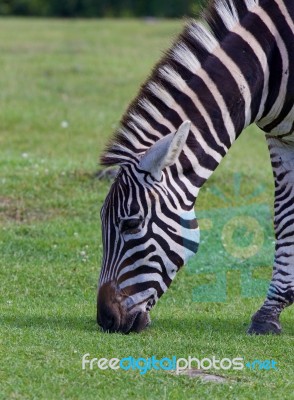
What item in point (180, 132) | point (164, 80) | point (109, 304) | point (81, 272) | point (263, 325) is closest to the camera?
point (180, 132)

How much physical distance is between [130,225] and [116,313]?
0.63 m

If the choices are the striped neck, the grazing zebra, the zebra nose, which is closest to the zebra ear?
the grazing zebra

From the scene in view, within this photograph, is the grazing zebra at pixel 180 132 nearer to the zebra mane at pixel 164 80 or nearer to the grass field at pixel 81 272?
the zebra mane at pixel 164 80

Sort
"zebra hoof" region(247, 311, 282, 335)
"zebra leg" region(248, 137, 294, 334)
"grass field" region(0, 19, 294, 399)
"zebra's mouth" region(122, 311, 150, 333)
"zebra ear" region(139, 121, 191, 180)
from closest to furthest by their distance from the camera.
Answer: "grass field" region(0, 19, 294, 399) → "zebra ear" region(139, 121, 191, 180) → "zebra's mouth" region(122, 311, 150, 333) → "zebra hoof" region(247, 311, 282, 335) → "zebra leg" region(248, 137, 294, 334)

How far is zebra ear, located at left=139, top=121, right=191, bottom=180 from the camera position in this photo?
680 centimetres

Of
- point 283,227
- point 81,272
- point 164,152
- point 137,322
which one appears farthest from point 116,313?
point 81,272

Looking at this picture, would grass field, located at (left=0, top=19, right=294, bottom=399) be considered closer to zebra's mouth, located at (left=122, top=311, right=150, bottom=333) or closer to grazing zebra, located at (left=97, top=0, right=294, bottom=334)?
zebra's mouth, located at (left=122, top=311, right=150, bottom=333)

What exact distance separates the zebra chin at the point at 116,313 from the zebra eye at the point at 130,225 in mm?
390

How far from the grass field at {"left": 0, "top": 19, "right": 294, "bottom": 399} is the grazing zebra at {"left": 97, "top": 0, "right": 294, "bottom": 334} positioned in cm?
44

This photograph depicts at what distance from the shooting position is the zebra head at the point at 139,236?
7.06 m

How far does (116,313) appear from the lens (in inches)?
278

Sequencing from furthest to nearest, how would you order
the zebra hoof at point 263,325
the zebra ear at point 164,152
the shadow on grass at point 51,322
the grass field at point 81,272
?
the zebra hoof at point 263,325
the shadow on grass at point 51,322
the zebra ear at point 164,152
the grass field at point 81,272

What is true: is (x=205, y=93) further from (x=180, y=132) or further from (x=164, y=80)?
(x=180, y=132)

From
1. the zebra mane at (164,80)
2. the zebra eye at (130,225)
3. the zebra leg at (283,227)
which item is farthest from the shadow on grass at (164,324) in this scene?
the zebra mane at (164,80)
